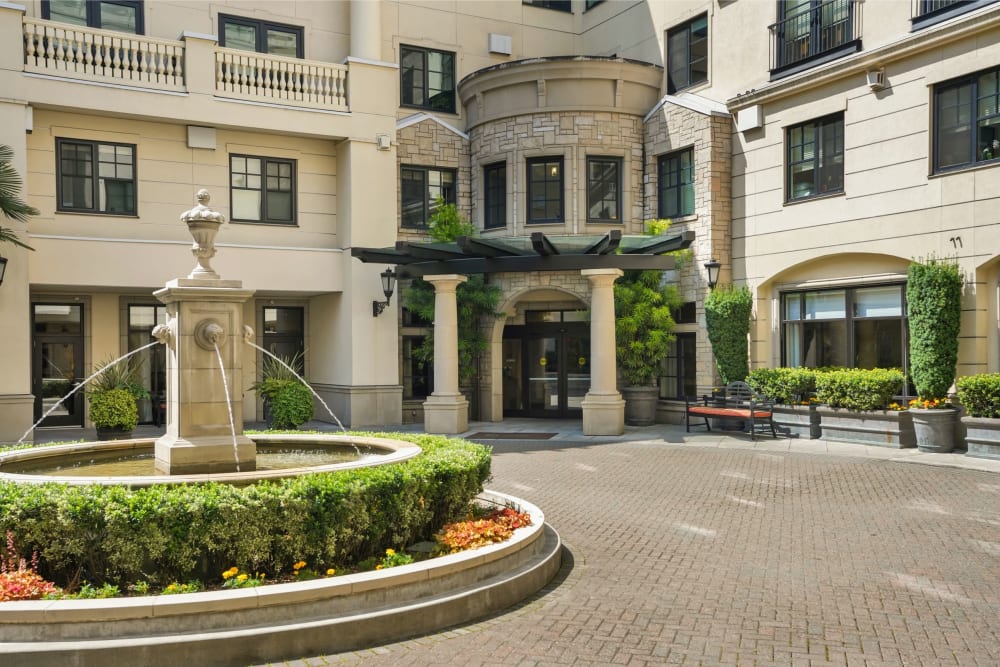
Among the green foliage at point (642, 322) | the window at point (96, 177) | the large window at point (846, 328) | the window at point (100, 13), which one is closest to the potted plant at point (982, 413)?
the large window at point (846, 328)

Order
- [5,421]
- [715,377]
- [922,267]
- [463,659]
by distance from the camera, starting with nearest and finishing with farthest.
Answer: [463,659] < [922,267] < [5,421] < [715,377]

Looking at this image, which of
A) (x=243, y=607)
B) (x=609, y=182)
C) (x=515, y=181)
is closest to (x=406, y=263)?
(x=515, y=181)

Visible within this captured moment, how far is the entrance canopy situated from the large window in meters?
3.52

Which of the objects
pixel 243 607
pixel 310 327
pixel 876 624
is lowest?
pixel 876 624

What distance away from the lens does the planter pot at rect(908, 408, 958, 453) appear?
48.6 ft

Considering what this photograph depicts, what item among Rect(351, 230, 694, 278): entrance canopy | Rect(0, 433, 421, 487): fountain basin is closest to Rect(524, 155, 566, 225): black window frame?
Rect(351, 230, 694, 278): entrance canopy

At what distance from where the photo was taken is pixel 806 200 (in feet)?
59.9

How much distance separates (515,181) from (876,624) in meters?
16.4

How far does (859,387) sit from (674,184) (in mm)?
7176

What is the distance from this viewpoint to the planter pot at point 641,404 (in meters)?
20.3

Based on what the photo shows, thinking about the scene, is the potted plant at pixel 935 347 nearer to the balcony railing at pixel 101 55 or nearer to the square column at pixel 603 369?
the square column at pixel 603 369

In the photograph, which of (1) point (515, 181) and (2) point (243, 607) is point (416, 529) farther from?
(1) point (515, 181)

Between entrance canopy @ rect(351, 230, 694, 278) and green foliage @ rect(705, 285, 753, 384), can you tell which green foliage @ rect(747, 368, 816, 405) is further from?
entrance canopy @ rect(351, 230, 694, 278)

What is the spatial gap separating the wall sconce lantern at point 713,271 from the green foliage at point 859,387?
10.7ft
